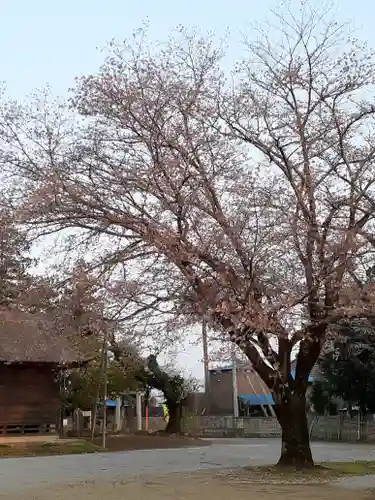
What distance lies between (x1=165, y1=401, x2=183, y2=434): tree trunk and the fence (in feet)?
11.6

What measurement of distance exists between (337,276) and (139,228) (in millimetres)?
4644

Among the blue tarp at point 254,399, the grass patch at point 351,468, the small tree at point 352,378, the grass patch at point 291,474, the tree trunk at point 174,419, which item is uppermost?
the small tree at point 352,378

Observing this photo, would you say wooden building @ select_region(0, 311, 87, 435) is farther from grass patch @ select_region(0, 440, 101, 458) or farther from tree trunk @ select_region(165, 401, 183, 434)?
tree trunk @ select_region(165, 401, 183, 434)

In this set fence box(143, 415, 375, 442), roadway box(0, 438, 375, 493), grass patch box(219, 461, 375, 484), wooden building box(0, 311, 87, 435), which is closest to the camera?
grass patch box(219, 461, 375, 484)

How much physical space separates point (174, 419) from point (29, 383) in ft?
43.0

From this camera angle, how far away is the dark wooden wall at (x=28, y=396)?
28.4 m

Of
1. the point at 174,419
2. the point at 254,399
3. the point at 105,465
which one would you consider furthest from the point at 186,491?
the point at 254,399

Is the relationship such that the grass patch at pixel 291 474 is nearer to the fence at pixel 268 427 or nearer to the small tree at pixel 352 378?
the small tree at pixel 352 378

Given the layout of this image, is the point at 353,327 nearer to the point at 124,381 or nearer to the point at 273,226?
the point at 273,226

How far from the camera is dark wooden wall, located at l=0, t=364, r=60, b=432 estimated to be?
2844 centimetres

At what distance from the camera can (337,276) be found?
15367 mm

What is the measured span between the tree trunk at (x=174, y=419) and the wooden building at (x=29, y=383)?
418 inches

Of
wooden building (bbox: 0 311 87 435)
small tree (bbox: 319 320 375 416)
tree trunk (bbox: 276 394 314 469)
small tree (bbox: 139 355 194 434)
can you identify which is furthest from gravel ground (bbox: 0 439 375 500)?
small tree (bbox: 319 320 375 416)

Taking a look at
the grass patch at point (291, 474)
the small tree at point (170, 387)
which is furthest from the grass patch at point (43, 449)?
the grass patch at point (291, 474)
